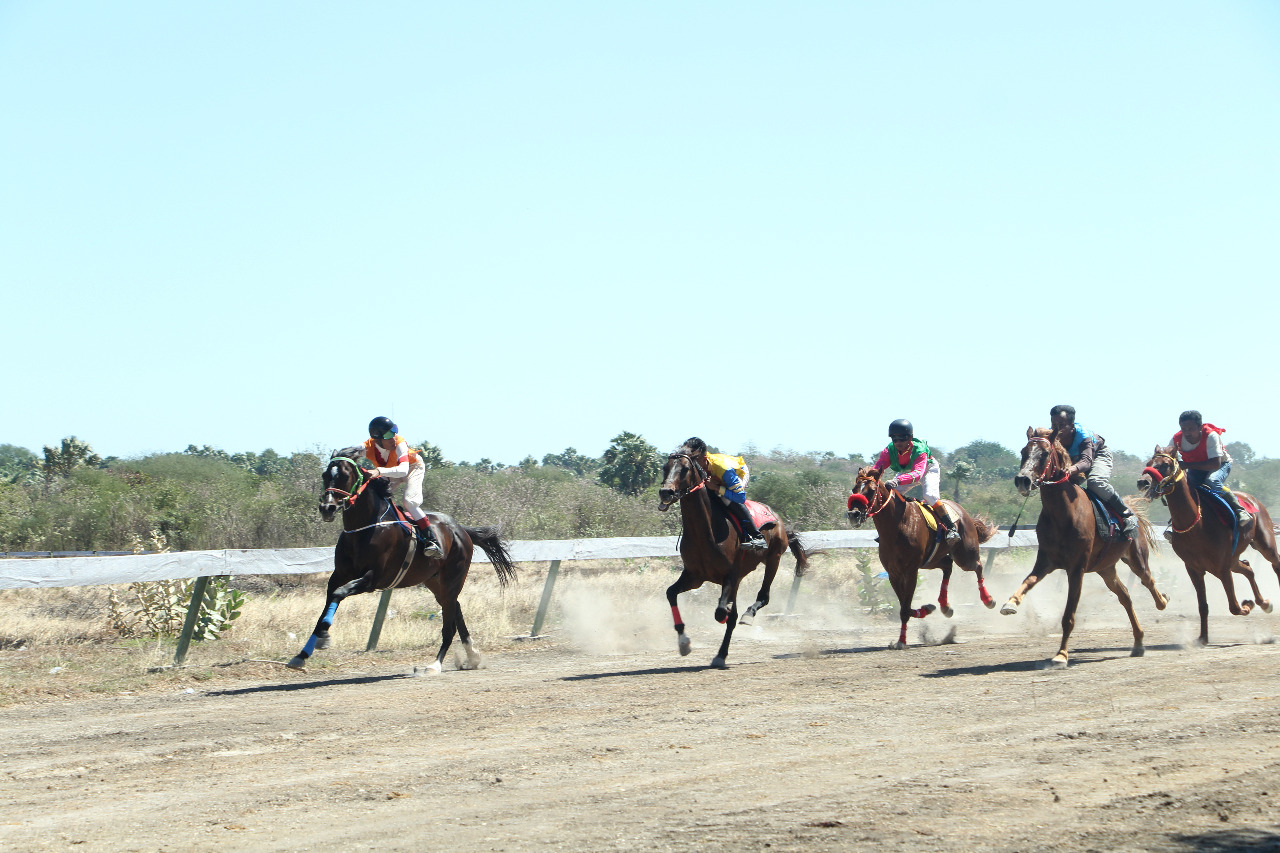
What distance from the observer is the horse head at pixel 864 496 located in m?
12.8

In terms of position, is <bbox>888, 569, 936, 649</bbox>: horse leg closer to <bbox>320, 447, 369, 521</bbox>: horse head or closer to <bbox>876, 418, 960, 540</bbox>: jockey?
<bbox>876, 418, 960, 540</bbox>: jockey

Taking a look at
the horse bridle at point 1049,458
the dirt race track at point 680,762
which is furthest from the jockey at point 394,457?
the horse bridle at point 1049,458

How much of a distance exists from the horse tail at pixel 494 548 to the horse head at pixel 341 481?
8.22ft

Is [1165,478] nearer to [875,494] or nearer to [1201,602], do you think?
[1201,602]

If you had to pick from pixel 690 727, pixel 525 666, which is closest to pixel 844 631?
pixel 525 666

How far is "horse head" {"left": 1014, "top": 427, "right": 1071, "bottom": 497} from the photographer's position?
11.8 m

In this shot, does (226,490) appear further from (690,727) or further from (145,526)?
(690,727)

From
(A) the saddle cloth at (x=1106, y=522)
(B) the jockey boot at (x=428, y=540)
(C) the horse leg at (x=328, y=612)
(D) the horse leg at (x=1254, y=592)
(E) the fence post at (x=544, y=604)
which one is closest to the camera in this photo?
(C) the horse leg at (x=328, y=612)

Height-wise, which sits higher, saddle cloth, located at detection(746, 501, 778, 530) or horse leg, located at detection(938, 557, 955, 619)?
saddle cloth, located at detection(746, 501, 778, 530)

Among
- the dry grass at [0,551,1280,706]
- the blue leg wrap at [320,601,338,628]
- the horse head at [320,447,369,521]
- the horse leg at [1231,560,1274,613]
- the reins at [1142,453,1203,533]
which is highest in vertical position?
the reins at [1142,453,1203,533]

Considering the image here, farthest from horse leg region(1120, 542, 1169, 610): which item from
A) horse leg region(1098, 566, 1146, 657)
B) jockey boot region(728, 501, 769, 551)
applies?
jockey boot region(728, 501, 769, 551)

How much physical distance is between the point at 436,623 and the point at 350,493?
5.96m

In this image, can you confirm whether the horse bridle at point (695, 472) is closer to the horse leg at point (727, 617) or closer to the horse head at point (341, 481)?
the horse leg at point (727, 617)

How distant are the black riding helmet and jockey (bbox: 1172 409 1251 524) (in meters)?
9.35
